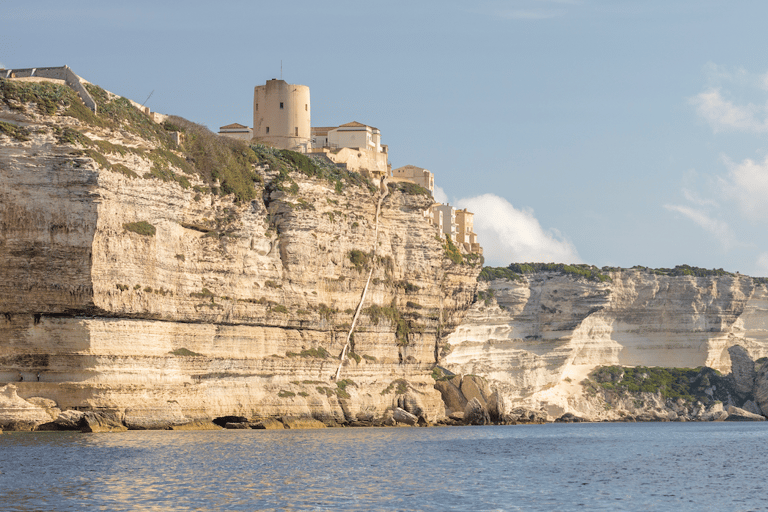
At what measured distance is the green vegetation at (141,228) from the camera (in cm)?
4731

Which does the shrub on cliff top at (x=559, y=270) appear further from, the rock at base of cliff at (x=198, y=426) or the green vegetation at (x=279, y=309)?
the rock at base of cliff at (x=198, y=426)

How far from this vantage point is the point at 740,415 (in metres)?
96.9

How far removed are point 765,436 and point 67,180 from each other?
4504 centimetres

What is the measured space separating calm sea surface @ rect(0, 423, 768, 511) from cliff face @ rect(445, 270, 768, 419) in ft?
146

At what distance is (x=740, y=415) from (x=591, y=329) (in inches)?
671

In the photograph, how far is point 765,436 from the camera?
2414 inches

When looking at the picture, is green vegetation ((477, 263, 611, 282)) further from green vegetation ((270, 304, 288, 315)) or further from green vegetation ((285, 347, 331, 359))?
green vegetation ((270, 304, 288, 315))

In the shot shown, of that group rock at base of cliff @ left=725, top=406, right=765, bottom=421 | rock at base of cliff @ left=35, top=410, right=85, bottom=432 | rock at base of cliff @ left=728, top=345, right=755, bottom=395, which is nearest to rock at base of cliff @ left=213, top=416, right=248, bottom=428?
rock at base of cliff @ left=35, top=410, right=85, bottom=432

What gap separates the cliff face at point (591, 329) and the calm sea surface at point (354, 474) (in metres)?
44.5

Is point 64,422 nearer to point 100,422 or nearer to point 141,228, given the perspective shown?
point 100,422

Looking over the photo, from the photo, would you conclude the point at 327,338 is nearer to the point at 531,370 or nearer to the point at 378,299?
the point at 378,299

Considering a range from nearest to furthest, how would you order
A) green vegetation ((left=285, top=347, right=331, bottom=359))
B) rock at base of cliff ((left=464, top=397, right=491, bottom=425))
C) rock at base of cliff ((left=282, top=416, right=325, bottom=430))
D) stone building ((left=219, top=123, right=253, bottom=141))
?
rock at base of cliff ((left=282, top=416, right=325, bottom=430)) → green vegetation ((left=285, top=347, right=331, bottom=359)) → rock at base of cliff ((left=464, top=397, right=491, bottom=425)) → stone building ((left=219, top=123, right=253, bottom=141))

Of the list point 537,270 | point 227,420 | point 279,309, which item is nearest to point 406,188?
point 279,309

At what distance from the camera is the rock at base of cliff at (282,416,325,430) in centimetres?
5472
